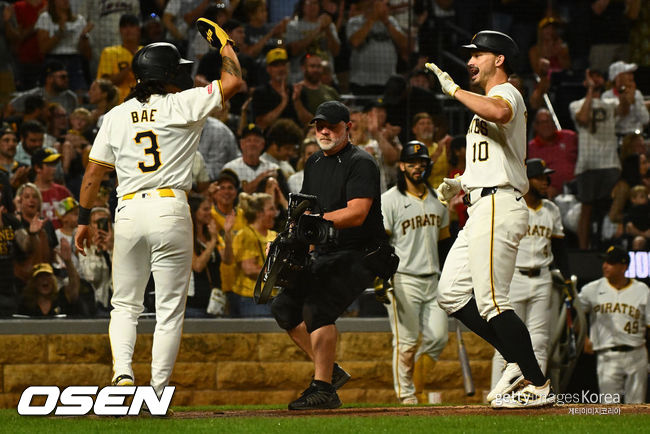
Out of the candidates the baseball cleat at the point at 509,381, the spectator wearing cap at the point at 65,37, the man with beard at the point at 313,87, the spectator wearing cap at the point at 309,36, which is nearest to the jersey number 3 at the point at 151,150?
the baseball cleat at the point at 509,381

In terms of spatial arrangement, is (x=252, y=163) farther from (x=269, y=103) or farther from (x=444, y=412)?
(x=444, y=412)

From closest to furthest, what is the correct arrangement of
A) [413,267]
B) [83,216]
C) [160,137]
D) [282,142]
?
1. [160,137]
2. [83,216]
3. [413,267]
4. [282,142]

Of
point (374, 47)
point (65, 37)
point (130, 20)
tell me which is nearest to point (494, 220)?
point (374, 47)

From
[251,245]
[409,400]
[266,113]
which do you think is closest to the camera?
[409,400]

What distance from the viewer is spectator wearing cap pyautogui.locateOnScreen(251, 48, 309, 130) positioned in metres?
11.8

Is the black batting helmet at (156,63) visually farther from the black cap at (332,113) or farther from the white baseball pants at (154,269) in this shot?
the black cap at (332,113)

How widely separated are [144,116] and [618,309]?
6032mm

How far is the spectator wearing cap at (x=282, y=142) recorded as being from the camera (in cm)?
1127

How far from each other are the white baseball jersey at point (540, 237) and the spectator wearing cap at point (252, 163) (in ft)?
8.27

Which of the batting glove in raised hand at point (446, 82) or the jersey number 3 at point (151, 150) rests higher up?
the batting glove in raised hand at point (446, 82)

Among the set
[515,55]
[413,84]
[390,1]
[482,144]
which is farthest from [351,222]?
[390,1]

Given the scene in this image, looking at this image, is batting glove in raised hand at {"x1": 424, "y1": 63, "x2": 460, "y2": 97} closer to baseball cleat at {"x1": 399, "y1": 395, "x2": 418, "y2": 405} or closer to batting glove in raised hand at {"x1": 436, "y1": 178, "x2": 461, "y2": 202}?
batting glove in raised hand at {"x1": 436, "y1": 178, "x2": 461, "y2": 202}

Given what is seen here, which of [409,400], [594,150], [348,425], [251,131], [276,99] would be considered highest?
[276,99]

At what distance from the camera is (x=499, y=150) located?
6301 millimetres
